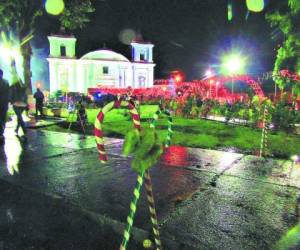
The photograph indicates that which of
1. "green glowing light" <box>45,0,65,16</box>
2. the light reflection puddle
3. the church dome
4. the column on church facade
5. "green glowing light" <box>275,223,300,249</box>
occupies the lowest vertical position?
"green glowing light" <box>275,223,300,249</box>

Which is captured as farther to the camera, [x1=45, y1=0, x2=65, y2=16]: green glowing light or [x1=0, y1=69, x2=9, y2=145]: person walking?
[x1=45, y1=0, x2=65, y2=16]: green glowing light

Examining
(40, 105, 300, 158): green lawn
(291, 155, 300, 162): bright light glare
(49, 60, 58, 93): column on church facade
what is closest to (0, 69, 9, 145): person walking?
(40, 105, 300, 158): green lawn

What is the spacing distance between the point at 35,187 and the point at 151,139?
318 cm

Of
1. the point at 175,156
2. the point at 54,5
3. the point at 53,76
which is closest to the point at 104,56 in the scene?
the point at 53,76

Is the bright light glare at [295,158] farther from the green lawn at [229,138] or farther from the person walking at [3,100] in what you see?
the person walking at [3,100]

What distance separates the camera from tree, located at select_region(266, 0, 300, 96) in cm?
1231

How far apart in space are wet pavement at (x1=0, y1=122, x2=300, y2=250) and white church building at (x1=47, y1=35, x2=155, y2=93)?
135 ft

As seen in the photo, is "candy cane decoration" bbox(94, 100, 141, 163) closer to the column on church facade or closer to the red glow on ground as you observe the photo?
the red glow on ground

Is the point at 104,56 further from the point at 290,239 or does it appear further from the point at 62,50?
the point at 290,239

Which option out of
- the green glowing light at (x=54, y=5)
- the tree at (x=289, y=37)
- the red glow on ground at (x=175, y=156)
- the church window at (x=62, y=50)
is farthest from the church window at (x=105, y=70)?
the red glow on ground at (x=175, y=156)

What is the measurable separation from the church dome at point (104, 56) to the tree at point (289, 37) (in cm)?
3773

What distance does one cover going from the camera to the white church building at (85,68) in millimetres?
46844

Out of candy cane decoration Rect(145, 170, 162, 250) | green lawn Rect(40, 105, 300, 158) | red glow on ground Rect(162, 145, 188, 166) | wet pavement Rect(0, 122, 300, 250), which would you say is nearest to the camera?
candy cane decoration Rect(145, 170, 162, 250)

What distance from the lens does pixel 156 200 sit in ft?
15.2
